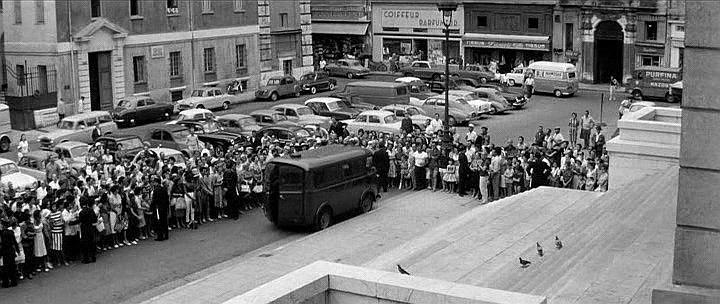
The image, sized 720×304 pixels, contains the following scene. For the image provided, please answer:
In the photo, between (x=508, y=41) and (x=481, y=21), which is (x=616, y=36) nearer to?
(x=508, y=41)

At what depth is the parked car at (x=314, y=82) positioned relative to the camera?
54156mm

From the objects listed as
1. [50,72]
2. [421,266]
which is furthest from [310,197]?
[50,72]

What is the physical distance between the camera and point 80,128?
3794cm

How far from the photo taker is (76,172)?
28094mm

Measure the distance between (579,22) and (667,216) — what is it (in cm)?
4450

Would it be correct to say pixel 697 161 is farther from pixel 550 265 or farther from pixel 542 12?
pixel 542 12

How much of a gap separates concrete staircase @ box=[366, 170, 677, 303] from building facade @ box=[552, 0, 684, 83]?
35256 mm

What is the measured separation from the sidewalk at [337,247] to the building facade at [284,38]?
29657mm

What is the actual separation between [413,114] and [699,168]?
32.0 metres

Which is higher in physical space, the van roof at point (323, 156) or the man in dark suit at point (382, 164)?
the van roof at point (323, 156)

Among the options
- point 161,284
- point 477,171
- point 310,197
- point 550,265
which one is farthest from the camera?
point 477,171

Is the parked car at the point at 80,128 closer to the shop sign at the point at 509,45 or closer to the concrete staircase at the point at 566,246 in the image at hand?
the concrete staircase at the point at 566,246

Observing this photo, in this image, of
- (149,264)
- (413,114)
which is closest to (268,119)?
(413,114)

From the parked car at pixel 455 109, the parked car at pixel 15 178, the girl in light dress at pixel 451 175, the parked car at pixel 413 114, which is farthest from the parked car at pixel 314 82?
the parked car at pixel 15 178
